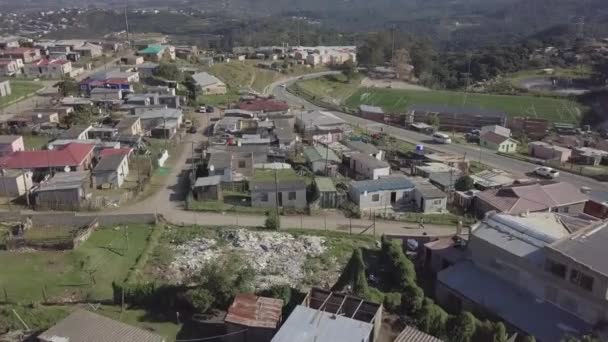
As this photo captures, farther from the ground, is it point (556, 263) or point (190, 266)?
point (556, 263)

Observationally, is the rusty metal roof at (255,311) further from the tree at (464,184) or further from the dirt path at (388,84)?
the dirt path at (388,84)

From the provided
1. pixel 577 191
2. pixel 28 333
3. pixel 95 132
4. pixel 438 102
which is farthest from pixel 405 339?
pixel 438 102

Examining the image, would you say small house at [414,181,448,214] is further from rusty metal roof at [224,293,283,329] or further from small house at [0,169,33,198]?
small house at [0,169,33,198]

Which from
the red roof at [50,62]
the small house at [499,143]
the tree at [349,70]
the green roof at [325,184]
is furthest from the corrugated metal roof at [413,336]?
the tree at [349,70]

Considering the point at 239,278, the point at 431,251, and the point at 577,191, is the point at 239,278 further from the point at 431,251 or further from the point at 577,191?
the point at 577,191

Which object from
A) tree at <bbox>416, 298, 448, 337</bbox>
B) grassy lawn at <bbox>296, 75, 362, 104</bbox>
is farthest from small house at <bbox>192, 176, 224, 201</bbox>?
grassy lawn at <bbox>296, 75, 362, 104</bbox>
